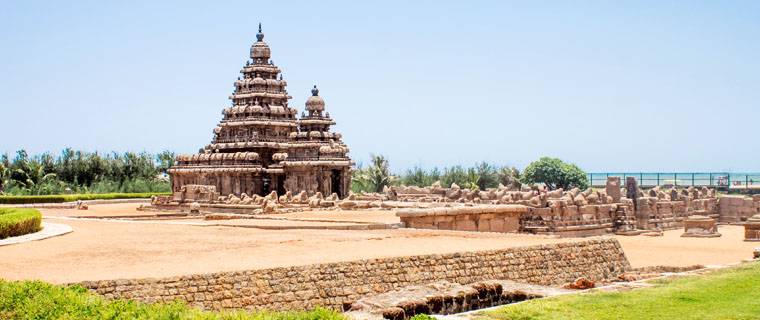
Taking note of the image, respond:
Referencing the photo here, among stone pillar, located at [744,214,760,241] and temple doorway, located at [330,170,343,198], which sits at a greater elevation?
temple doorway, located at [330,170,343,198]

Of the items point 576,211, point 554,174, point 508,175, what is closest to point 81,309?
point 576,211

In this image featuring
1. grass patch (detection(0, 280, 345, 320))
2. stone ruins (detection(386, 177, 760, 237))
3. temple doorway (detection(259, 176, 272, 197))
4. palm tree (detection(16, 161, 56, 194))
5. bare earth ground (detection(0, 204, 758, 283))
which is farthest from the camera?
palm tree (detection(16, 161, 56, 194))

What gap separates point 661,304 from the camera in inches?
496

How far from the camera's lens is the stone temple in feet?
148

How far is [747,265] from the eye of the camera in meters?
17.1

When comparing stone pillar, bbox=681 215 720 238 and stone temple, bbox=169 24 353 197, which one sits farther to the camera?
stone temple, bbox=169 24 353 197

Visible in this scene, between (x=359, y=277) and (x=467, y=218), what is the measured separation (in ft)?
43.9

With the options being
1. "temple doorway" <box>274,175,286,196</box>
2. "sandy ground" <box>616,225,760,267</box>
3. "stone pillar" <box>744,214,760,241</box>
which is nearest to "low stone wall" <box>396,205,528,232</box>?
"sandy ground" <box>616,225,760,267</box>

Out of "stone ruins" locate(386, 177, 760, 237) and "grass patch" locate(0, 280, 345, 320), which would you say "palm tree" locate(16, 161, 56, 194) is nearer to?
"stone ruins" locate(386, 177, 760, 237)

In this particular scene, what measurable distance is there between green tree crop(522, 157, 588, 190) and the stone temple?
77.1ft

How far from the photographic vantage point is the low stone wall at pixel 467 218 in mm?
26453

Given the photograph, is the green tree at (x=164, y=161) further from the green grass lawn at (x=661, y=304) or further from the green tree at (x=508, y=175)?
the green grass lawn at (x=661, y=304)

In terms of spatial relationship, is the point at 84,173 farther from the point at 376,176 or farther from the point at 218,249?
the point at 218,249

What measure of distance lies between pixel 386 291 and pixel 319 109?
32418mm
